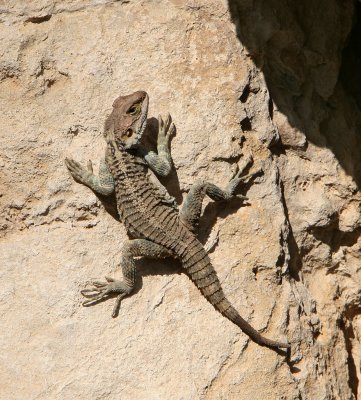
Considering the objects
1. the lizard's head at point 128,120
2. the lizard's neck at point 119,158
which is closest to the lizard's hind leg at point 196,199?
the lizard's neck at point 119,158

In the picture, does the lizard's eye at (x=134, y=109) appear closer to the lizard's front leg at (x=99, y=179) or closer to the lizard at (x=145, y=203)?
the lizard at (x=145, y=203)

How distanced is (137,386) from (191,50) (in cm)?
323

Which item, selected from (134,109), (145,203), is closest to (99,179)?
(145,203)

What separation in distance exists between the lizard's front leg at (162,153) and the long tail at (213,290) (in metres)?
0.85

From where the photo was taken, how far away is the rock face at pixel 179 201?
5691mm

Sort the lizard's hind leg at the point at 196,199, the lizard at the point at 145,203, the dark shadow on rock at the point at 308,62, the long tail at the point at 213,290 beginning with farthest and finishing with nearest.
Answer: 1. the dark shadow on rock at the point at 308,62
2. the lizard's hind leg at the point at 196,199
3. the lizard at the point at 145,203
4. the long tail at the point at 213,290

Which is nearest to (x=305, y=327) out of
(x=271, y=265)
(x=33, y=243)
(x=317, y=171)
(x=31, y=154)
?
(x=271, y=265)

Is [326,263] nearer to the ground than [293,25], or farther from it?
nearer to the ground

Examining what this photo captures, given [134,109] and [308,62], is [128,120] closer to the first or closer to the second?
[134,109]

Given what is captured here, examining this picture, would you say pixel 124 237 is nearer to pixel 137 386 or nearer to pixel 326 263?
pixel 137 386

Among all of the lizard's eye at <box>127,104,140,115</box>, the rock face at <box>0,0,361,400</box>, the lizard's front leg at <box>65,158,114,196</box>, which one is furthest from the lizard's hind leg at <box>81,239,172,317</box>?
the lizard's eye at <box>127,104,140,115</box>

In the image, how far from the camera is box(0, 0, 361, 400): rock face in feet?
18.7

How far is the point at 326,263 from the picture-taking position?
6.54 m

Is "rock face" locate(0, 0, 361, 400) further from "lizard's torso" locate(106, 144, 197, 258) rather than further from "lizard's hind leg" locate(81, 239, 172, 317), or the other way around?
"lizard's torso" locate(106, 144, 197, 258)
